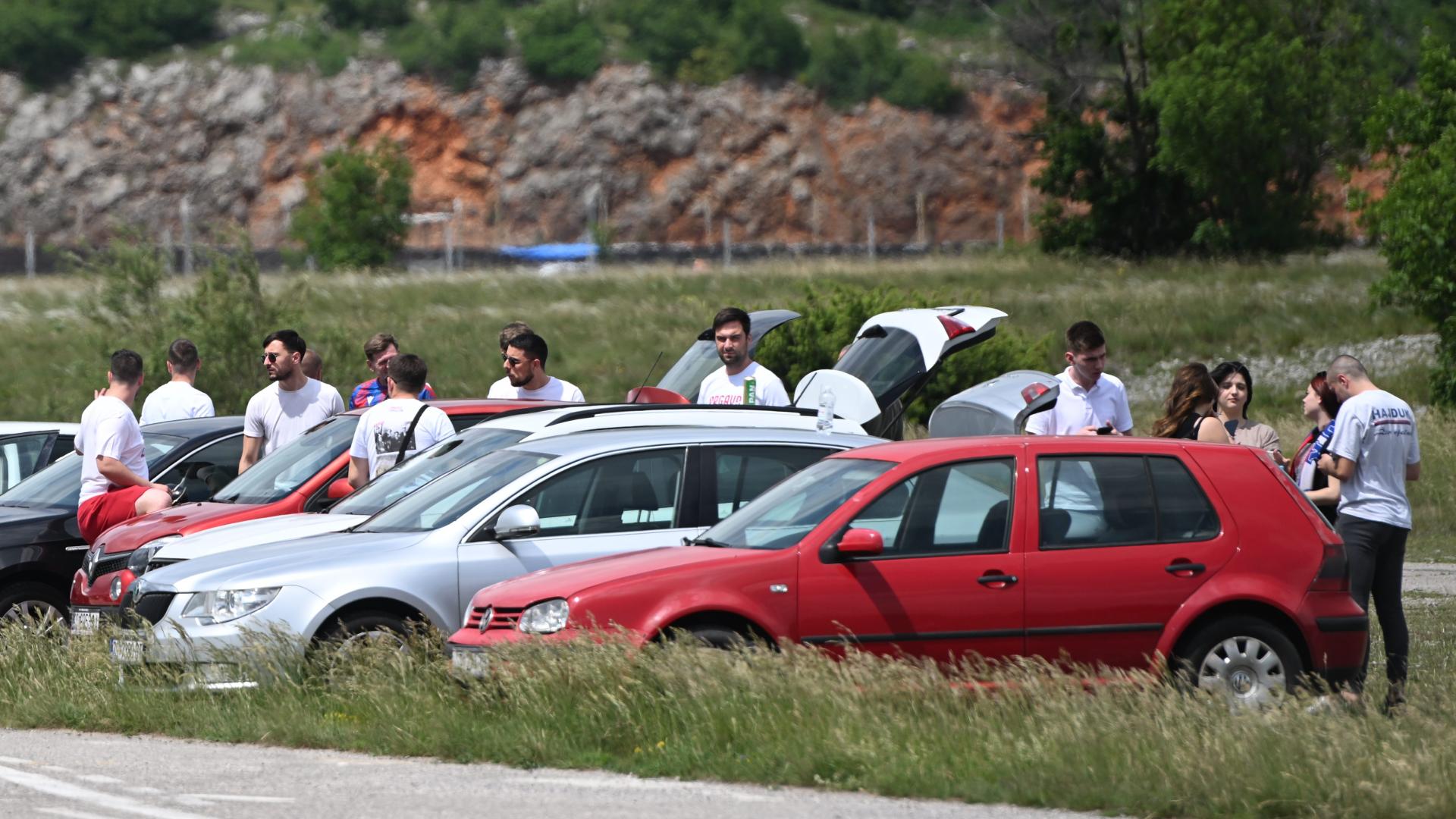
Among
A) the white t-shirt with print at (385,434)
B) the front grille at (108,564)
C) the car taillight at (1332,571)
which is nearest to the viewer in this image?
the car taillight at (1332,571)

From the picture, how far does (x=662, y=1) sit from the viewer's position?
96750 millimetres

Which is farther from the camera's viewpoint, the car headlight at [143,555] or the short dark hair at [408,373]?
the short dark hair at [408,373]

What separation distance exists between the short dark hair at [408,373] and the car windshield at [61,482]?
2115 millimetres

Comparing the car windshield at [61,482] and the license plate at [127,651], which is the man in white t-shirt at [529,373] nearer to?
the car windshield at [61,482]

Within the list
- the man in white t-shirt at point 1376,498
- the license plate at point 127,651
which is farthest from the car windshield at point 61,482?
the man in white t-shirt at point 1376,498

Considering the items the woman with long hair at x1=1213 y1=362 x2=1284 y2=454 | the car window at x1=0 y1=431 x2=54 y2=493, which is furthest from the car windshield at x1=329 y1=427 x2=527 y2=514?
the car window at x1=0 y1=431 x2=54 y2=493

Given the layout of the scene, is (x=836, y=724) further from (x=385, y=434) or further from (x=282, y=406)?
(x=282, y=406)

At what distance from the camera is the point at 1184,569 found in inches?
322

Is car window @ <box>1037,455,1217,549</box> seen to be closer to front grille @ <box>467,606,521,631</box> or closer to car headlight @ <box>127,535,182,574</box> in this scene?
front grille @ <box>467,606,521,631</box>

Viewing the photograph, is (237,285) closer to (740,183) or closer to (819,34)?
(740,183)

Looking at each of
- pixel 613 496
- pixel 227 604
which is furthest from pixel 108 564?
pixel 613 496

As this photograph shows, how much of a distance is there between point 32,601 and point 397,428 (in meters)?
2.71

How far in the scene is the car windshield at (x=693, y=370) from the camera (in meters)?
14.8

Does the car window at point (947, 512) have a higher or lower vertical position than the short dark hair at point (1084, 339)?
lower
